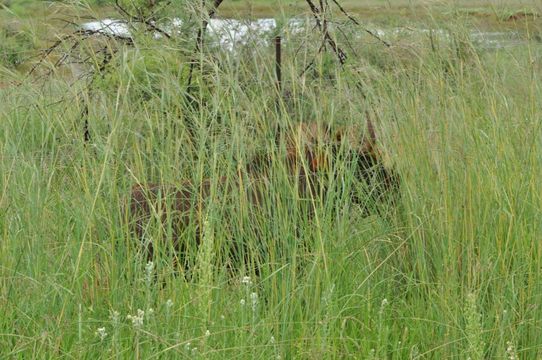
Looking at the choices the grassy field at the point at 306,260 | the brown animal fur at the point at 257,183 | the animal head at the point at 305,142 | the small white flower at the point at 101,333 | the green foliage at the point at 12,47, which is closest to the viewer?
the small white flower at the point at 101,333

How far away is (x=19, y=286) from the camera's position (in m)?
2.70

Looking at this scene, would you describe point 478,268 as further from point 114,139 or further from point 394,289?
point 114,139

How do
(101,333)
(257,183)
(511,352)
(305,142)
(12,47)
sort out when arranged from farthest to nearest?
(12,47) → (257,183) → (305,142) → (511,352) → (101,333)

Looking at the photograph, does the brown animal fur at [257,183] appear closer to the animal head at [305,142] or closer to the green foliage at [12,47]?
the animal head at [305,142]

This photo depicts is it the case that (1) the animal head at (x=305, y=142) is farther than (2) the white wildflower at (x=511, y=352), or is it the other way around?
(1) the animal head at (x=305, y=142)

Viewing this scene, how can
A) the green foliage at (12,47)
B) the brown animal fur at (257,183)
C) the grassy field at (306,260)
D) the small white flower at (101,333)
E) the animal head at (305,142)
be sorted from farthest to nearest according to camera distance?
the green foliage at (12,47), the brown animal fur at (257,183), the animal head at (305,142), the grassy field at (306,260), the small white flower at (101,333)

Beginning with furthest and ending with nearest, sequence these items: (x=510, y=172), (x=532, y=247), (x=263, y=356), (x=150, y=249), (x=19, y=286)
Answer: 1. (x=150, y=249)
2. (x=510, y=172)
3. (x=532, y=247)
4. (x=19, y=286)
5. (x=263, y=356)

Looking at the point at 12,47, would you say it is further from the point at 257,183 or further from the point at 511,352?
the point at 511,352

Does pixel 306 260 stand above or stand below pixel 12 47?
below

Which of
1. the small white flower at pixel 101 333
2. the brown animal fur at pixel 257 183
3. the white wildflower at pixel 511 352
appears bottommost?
the white wildflower at pixel 511 352

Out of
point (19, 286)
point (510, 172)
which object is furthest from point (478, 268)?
point (19, 286)

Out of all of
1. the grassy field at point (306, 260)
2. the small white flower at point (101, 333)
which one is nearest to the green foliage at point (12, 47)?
the grassy field at point (306, 260)

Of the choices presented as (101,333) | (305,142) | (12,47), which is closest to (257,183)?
(305,142)

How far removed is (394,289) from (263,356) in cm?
68
